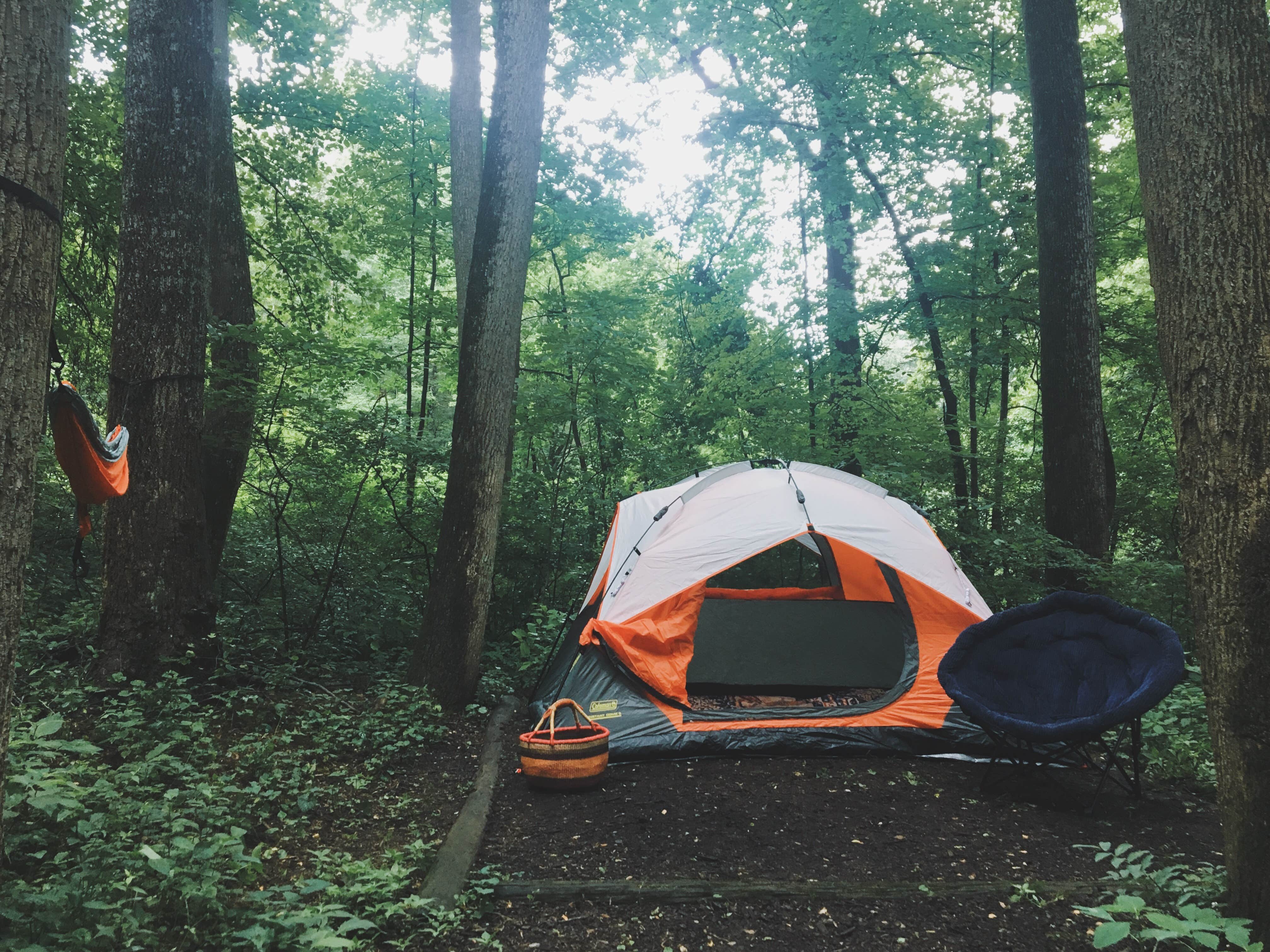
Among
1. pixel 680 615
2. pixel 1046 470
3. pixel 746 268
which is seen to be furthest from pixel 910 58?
pixel 680 615

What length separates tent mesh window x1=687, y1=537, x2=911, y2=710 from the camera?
5.67 m

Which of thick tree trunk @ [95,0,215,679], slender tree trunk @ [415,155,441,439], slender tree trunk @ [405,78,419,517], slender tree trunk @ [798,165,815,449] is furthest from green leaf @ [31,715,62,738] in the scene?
slender tree trunk @ [798,165,815,449]

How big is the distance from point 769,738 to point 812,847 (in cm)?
125

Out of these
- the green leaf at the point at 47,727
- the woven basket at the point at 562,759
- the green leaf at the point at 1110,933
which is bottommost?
the woven basket at the point at 562,759

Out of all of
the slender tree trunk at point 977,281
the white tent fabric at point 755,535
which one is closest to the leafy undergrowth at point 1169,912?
the white tent fabric at point 755,535

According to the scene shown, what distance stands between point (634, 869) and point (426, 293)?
829 centimetres

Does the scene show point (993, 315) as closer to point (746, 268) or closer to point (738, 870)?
point (746, 268)

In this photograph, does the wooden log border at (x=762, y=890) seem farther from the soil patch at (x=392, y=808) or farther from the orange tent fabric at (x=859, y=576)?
the orange tent fabric at (x=859, y=576)

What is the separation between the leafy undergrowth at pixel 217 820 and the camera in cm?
204

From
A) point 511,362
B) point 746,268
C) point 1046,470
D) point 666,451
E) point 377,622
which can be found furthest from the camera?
point 746,268

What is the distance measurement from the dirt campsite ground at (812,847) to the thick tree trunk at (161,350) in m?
2.15

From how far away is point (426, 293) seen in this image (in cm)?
993

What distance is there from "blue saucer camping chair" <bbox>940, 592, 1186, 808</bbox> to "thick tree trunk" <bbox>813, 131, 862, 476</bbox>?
472 centimetres

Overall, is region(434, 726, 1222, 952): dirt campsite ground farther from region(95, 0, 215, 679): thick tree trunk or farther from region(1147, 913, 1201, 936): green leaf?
region(95, 0, 215, 679): thick tree trunk
